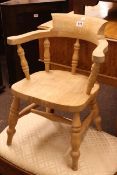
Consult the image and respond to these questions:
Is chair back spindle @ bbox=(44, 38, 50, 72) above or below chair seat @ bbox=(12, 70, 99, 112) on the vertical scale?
above

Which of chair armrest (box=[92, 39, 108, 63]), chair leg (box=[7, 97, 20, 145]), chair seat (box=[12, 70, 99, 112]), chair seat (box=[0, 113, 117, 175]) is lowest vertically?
chair seat (box=[0, 113, 117, 175])

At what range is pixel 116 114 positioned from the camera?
2.11 metres

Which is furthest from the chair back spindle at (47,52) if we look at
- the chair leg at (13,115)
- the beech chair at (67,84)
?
the chair leg at (13,115)

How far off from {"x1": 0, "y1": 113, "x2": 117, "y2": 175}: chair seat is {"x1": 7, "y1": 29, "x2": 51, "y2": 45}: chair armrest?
1.59ft

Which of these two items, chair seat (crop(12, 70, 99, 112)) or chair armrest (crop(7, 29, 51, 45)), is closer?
chair seat (crop(12, 70, 99, 112))

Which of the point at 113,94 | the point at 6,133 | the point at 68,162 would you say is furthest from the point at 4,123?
the point at 113,94

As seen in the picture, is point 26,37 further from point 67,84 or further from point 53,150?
point 53,150

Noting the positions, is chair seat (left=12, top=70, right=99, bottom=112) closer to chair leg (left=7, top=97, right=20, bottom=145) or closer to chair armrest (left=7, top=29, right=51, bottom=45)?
chair leg (left=7, top=97, right=20, bottom=145)

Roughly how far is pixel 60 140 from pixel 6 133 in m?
0.29

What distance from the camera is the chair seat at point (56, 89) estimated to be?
1.24m

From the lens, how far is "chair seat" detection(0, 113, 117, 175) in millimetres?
1341

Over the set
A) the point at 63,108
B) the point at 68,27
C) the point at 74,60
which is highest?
the point at 68,27

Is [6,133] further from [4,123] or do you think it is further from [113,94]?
[113,94]

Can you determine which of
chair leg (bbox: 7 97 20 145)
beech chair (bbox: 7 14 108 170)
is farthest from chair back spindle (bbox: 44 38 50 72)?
chair leg (bbox: 7 97 20 145)
